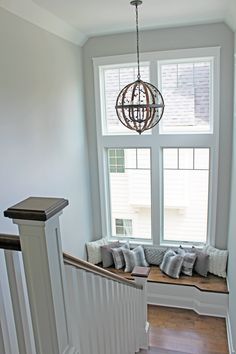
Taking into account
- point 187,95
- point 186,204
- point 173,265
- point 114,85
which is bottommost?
point 173,265

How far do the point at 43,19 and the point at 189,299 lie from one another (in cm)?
461

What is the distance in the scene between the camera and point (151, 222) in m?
5.68

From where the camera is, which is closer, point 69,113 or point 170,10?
point 170,10

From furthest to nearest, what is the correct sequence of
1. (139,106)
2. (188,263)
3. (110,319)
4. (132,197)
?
(132,197), (188,263), (139,106), (110,319)

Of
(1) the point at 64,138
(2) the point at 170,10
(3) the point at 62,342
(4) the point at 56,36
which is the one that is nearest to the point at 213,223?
(1) the point at 64,138

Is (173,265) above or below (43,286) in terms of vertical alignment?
below

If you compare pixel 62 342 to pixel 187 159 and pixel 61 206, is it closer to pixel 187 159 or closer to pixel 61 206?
pixel 61 206

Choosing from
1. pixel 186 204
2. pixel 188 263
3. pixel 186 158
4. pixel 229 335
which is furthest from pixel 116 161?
pixel 229 335

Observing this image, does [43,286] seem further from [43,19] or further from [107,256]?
[107,256]

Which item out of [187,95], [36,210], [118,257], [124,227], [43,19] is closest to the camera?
[36,210]

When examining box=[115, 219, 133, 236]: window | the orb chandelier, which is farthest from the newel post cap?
box=[115, 219, 133, 236]: window

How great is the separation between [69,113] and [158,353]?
352 cm

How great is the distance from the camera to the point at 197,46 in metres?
4.77

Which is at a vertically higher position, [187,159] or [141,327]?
[187,159]
